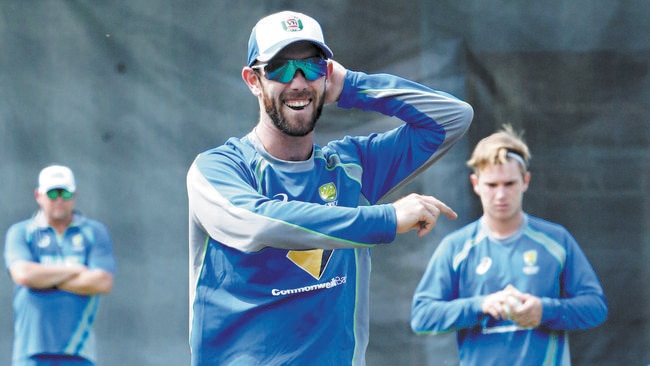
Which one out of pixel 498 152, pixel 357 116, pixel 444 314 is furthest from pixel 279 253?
pixel 357 116

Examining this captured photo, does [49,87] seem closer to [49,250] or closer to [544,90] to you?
[49,250]

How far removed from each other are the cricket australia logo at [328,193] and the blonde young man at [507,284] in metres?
2.39

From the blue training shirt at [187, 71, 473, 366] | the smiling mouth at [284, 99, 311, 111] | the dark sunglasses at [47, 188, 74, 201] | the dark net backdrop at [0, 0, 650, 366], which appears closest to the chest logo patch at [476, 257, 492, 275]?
the dark net backdrop at [0, 0, 650, 366]

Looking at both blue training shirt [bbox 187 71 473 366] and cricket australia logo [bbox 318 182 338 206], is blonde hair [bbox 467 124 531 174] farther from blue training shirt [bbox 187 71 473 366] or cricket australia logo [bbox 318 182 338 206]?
cricket australia logo [bbox 318 182 338 206]

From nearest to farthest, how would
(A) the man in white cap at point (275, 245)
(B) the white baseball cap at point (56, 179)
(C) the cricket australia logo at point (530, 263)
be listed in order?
(A) the man in white cap at point (275, 245) → (C) the cricket australia logo at point (530, 263) → (B) the white baseball cap at point (56, 179)

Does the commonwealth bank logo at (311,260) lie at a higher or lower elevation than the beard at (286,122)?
lower

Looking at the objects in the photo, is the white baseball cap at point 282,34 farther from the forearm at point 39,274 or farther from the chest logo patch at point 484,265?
the forearm at point 39,274

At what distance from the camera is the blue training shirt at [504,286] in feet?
19.4

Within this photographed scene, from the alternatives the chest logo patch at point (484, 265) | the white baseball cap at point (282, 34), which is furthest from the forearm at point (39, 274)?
the white baseball cap at point (282, 34)

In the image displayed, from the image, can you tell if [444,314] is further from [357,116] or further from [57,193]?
[57,193]

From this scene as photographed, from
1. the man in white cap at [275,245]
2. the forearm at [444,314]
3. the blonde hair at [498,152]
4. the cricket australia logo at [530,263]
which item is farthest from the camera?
the blonde hair at [498,152]

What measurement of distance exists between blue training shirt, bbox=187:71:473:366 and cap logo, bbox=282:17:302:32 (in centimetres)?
38

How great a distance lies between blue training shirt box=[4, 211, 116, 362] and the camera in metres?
7.22

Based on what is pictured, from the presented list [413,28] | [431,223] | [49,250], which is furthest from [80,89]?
[431,223]
